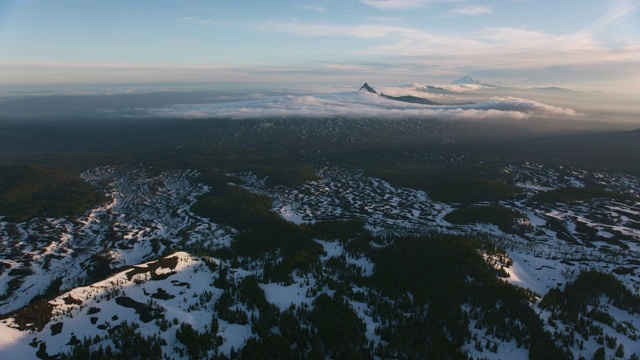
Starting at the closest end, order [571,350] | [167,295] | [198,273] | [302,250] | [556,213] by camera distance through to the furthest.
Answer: [571,350]
[167,295]
[198,273]
[302,250]
[556,213]

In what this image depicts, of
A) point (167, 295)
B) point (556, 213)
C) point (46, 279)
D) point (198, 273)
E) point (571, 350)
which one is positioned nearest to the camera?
point (571, 350)

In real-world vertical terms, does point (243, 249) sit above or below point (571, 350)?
below

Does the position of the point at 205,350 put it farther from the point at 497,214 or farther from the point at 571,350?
the point at 497,214

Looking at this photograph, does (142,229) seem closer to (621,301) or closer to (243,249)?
(243,249)

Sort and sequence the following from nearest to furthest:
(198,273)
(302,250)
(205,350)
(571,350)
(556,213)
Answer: (205,350) → (571,350) → (198,273) → (302,250) → (556,213)

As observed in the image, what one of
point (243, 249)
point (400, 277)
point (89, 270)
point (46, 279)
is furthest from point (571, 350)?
point (46, 279)

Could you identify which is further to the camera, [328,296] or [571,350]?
[328,296]

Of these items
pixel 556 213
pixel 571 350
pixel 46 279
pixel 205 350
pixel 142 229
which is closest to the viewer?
pixel 205 350

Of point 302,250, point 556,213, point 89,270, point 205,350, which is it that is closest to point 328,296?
point 205,350

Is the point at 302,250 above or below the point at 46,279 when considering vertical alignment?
above
